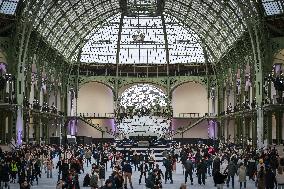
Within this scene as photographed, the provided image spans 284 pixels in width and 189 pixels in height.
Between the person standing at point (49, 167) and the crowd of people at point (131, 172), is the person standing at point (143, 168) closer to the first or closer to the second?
the crowd of people at point (131, 172)

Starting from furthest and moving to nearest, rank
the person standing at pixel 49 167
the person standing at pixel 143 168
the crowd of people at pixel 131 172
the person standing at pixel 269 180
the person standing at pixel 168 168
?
the person standing at pixel 49 167 < the person standing at pixel 143 168 < the person standing at pixel 168 168 < the person standing at pixel 269 180 < the crowd of people at pixel 131 172

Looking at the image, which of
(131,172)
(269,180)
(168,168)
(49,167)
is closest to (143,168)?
(168,168)

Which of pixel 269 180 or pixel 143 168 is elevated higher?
pixel 269 180

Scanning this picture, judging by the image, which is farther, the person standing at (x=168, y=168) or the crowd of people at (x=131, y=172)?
the person standing at (x=168, y=168)

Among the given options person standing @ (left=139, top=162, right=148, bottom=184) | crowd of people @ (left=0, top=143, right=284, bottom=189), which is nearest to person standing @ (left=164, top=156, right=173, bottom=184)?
crowd of people @ (left=0, top=143, right=284, bottom=189)

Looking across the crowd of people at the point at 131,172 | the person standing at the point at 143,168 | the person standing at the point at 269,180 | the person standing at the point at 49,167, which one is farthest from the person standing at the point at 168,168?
the person standing at the point at 269,180

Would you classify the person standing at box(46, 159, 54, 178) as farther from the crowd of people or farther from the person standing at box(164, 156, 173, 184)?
the person standing at box(164, 156, 173, 184)

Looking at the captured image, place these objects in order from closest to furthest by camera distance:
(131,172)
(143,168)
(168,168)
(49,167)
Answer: (131,172), (168,168), (143,168), (49,167)

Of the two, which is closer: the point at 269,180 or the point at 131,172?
the point at 269,180

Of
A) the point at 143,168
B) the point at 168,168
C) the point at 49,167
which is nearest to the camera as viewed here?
the point at 168,168

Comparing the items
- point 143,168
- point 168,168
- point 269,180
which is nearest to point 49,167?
point 143,168

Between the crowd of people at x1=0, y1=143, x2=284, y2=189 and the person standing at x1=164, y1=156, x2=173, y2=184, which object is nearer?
the crowd of people at x1=0, y1=143, x2=284, y2=189

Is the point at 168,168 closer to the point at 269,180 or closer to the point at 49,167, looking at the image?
the point at 49,167

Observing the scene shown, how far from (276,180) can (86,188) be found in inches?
428
